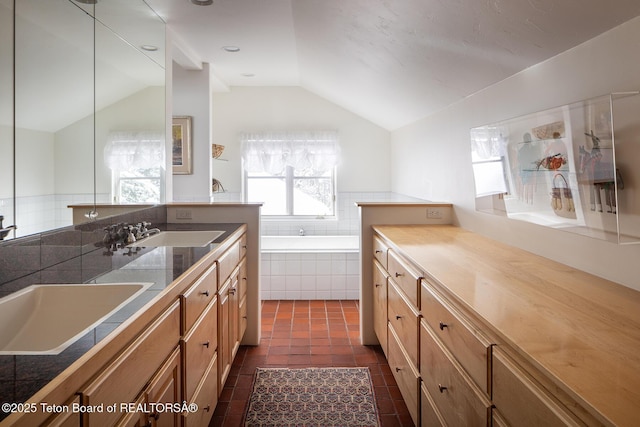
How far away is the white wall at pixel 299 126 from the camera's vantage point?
559cm

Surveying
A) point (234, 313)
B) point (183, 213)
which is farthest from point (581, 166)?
point (183, 213)

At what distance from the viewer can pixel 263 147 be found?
18.3 feet

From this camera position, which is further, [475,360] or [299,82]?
[299,82]

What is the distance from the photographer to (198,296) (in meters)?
1.80

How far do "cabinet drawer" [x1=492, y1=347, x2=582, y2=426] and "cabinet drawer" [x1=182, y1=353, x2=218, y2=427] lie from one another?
106cm

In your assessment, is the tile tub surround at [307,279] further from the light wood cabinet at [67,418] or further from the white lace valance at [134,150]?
the light wood cabinet at [67,418]

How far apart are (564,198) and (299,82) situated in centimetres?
423

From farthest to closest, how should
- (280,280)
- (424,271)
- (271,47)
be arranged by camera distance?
(280,280) → (271,47) → (424,271)

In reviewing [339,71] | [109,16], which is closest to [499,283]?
[109,16]

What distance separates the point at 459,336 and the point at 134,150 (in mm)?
2289

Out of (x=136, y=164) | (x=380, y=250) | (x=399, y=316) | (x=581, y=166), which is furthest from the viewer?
(x=380, y=250)

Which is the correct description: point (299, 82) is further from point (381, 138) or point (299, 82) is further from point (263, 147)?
point (381, 138)

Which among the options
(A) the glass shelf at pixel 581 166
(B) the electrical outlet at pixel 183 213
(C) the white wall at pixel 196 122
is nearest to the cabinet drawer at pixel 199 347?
(B) the electrical outlet at pixel 183 213

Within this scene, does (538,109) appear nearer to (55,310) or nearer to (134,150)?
(55,310)
